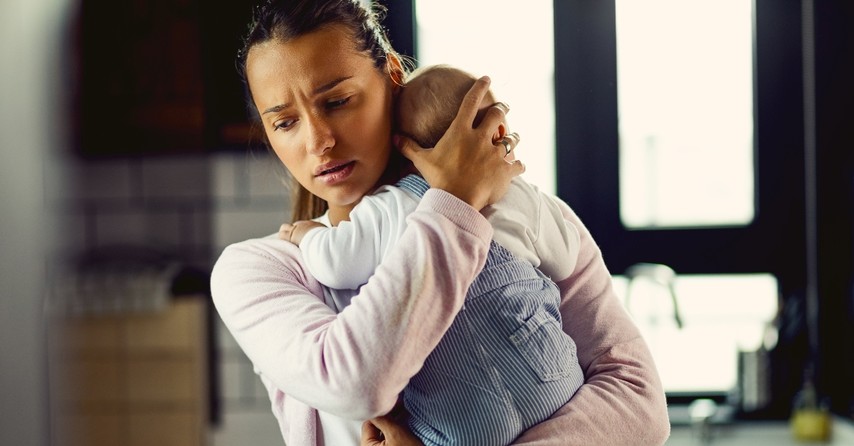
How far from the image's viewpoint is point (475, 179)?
57cm

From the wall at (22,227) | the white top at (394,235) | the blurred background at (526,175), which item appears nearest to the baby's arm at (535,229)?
the white top at (394,235)

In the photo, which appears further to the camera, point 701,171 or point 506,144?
point 701,171

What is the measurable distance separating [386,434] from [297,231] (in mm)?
180

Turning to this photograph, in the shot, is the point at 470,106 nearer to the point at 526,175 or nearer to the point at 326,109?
the point at 326,109

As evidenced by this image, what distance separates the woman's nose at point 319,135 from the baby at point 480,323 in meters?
0.05

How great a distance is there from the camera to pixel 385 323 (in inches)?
20.1

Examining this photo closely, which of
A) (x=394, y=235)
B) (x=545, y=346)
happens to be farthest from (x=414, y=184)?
(x=545, y=346)

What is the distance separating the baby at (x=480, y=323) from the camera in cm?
58

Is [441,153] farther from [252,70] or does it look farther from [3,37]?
[3,37]

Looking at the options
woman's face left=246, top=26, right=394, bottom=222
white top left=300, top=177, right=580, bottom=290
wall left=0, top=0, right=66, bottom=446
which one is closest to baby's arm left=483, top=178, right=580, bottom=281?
white top left=300, top=177, right=580, bottom=290

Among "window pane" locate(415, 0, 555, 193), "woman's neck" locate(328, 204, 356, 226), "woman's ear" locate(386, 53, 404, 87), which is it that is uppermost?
"window pane" locate(415, 0, 555, 193)

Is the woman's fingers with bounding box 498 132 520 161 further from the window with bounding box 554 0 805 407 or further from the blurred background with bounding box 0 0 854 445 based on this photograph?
the window with bounding box 554 0 805 407

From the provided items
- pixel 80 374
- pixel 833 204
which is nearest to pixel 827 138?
pixel 833 204

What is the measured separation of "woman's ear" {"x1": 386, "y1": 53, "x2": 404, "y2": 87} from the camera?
0.67 metres
